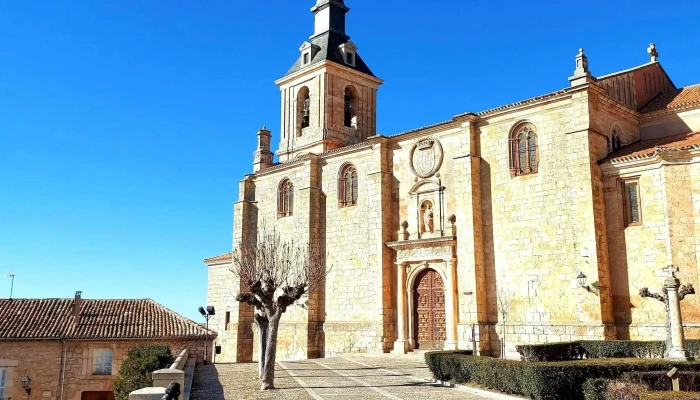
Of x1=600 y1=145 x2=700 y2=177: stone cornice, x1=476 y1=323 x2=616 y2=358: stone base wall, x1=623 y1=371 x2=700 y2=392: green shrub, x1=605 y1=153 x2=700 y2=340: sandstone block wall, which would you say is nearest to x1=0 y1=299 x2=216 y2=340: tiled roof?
x1=476 y1=323 x2=616 y2=358: stone base wall

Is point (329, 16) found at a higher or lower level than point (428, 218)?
higher

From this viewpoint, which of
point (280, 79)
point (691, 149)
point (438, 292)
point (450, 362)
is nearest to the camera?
point (450, 362)

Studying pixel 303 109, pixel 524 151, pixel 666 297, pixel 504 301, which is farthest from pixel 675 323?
pixel 303 109

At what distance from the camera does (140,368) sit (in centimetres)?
1733

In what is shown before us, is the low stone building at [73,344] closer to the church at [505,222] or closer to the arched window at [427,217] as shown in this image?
the church at [505,222]

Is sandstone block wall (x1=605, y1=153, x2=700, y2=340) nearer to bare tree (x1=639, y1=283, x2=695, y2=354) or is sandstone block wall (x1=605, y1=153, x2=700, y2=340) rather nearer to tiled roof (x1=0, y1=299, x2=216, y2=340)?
bare tree (x1=639, y1=283, x2=695, y2=354)

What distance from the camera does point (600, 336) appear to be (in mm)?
17891

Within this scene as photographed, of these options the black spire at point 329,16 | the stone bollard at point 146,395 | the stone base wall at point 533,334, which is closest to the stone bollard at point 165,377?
the stone bollard at point 146,395

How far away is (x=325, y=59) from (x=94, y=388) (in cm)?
1849

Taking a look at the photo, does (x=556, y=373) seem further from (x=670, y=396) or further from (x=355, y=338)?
(x=355, y=338)

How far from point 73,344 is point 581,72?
21400mm

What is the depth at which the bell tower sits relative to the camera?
31219 mm

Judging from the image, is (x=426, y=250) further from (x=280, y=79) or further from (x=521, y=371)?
(x=280, y=79)

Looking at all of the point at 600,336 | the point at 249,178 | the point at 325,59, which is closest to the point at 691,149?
the point at 600,336
